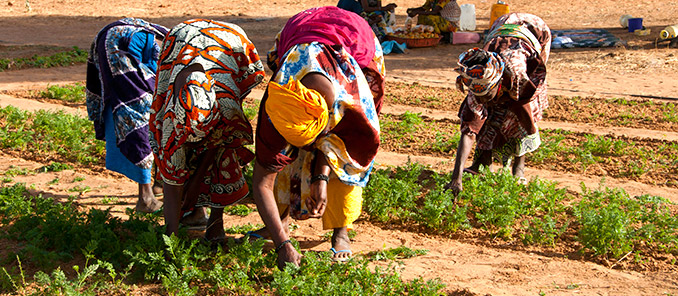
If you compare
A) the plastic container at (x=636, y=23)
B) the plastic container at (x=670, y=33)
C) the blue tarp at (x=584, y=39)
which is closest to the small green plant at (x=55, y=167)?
the blue tarp at (x=584, y=39)

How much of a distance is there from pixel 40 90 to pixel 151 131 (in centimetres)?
640

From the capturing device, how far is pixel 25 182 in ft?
18.4

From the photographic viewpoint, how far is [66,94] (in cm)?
877

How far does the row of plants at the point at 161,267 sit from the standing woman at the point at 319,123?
20 cm

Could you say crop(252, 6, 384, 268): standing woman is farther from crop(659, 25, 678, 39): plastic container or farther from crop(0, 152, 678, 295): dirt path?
crop(659, 25, 678, 39): plastic container

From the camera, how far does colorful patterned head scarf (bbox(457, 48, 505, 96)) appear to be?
15.4ft

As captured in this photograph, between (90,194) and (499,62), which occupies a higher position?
(499,62)

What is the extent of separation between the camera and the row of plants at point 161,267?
3.56 m

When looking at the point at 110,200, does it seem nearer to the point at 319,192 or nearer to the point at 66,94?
the point at 319,192

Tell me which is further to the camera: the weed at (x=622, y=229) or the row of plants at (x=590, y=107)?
the row of plants at (x=590, y=107)

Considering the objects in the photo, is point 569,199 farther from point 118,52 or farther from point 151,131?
point 118,52

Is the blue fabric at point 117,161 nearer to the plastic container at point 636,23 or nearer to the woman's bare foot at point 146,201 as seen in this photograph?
the woman's bare foot at point 146,201

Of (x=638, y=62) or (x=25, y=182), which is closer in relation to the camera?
(x=25, y=182)

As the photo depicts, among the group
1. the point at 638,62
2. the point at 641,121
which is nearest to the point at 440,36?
the point at 638,62
